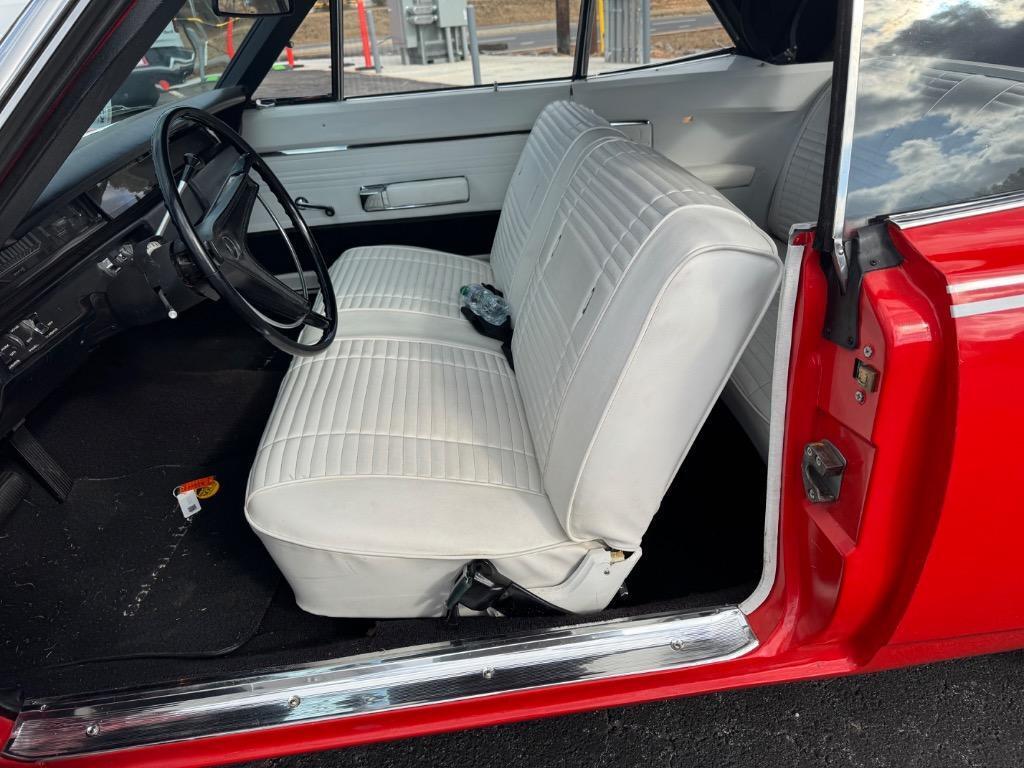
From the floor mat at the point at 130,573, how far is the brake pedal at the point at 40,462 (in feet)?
0.13

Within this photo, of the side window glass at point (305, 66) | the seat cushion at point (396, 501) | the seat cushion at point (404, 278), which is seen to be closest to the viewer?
the seat cushion at point (396, 501)

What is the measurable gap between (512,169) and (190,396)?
4.60 feet

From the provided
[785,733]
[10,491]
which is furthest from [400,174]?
[785,733]

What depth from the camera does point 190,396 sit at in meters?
2.40

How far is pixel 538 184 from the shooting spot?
199cm

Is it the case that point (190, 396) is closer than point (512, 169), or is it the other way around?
point (190, 396)

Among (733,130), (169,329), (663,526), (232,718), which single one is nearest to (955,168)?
(663,526)

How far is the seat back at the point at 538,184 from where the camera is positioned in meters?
1.81

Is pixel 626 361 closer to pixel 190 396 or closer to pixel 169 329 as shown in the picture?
pixel 190 396

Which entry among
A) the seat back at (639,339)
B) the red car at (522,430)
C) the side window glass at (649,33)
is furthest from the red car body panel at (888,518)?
the side window glass at (649,33)

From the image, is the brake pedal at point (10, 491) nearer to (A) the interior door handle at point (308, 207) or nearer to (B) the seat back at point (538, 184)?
(A) the interior door handle at point (308, 207)

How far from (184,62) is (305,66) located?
47cm

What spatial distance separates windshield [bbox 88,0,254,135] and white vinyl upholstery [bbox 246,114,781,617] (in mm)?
1057

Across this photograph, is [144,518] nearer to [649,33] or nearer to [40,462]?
[40,462]
